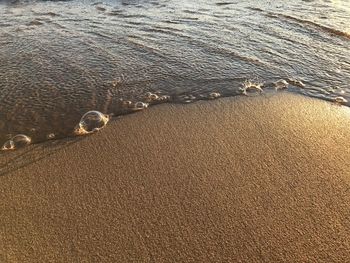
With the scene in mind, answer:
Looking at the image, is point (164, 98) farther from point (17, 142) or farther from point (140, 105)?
point (17, 142)

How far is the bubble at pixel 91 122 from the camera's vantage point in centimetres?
311

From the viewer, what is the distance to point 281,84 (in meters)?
3.88

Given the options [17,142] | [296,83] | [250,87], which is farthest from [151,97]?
[296,83]

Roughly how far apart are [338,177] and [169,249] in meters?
1.39

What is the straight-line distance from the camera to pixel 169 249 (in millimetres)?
2057

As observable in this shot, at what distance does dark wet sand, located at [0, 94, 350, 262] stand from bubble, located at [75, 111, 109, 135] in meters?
0.11

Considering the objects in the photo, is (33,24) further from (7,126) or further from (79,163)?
(79,163)

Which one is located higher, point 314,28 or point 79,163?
point 314,28

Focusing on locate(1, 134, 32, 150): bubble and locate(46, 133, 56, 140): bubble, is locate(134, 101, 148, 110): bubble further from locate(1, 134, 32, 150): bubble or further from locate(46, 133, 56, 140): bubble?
locate(1, 134, 32, 150): bubble

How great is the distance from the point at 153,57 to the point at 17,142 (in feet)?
6.66

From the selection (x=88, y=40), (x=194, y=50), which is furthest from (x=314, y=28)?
(x=88, y=40)

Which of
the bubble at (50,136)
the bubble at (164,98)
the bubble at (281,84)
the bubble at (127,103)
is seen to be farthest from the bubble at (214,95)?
the bubble at (50,136)

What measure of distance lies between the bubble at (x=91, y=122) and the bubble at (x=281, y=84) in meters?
1.84

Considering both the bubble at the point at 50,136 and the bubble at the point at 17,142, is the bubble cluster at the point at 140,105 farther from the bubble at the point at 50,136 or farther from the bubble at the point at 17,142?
the bubble at the point at 17,142
